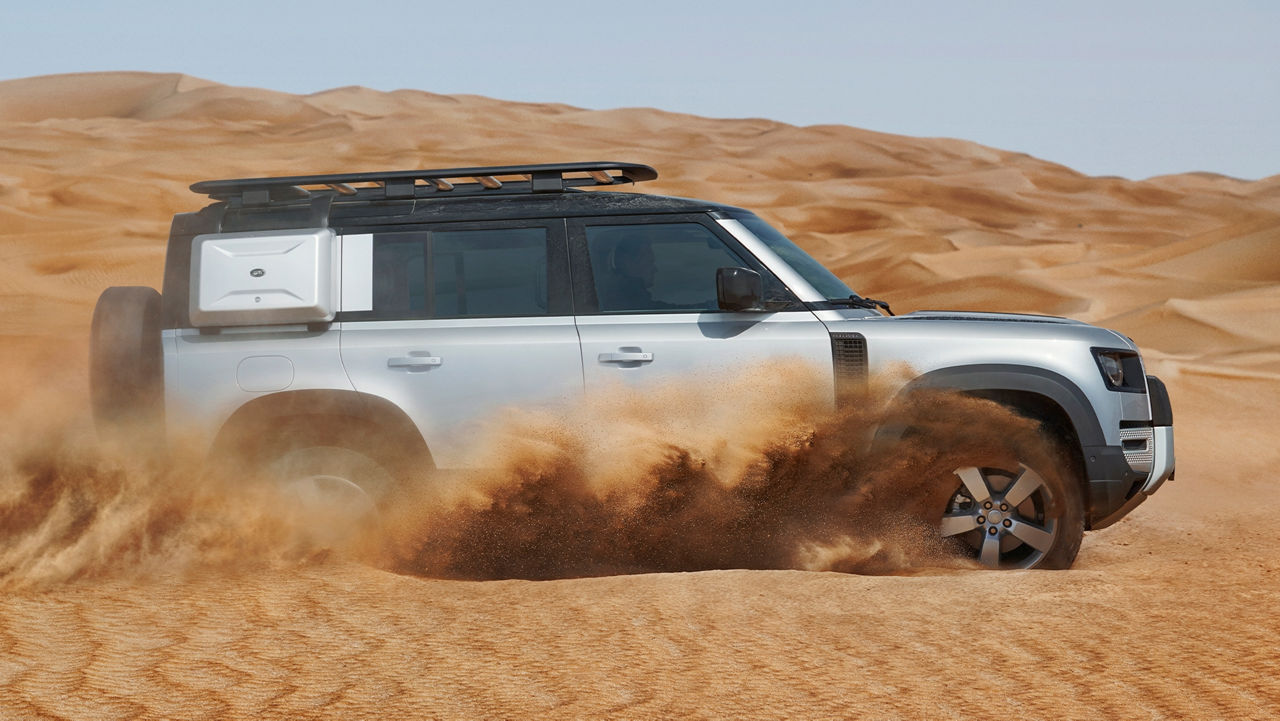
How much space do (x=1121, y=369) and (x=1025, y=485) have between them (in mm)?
736

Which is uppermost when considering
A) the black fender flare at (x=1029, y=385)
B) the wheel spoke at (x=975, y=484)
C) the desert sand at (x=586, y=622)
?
the black fender flare at (x=1029, y=385)

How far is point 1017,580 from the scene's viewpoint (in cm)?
505

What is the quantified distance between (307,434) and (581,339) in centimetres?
134

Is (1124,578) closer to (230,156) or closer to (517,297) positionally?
(517,297)

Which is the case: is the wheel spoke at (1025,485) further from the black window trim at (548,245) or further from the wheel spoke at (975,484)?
the black window trim at (548,245)

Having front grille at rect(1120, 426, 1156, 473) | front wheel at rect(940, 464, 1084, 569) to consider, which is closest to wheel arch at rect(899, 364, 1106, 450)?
front grille at rect(1120, 426, 1156, 473)

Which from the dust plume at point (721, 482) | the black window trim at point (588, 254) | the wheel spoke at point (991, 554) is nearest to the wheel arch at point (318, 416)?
the dust plume at point (721, 482)

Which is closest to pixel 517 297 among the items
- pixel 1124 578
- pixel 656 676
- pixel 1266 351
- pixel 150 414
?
pixel 150 414

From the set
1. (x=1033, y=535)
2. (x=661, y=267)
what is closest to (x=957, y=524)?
(x=1033, y=535)

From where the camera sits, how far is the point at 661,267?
18.9 ft

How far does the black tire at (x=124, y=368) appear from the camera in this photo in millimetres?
5539

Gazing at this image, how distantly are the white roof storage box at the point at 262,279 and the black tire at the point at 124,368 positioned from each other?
299mm

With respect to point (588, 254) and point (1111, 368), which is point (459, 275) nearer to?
point (588, 254)

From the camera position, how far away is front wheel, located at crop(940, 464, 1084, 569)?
17.7 ft
